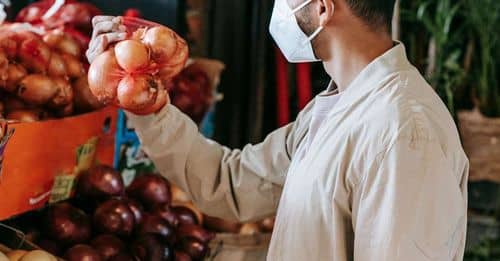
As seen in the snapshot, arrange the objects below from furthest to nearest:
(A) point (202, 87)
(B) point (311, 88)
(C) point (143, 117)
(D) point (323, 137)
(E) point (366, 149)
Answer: (B) point (311, 88) < (A) point (202, 87) < (C) point (143, 117) < (D) point (323, 137) < (E) point (366, 149)

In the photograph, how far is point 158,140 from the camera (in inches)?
65.0

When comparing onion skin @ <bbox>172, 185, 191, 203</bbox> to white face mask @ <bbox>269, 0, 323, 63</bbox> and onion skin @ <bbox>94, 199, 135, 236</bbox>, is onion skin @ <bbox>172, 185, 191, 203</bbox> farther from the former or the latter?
white face mask @ <bbox>269, 0, 323, 63</bbox>

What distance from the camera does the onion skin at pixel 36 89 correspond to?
155 centimetres

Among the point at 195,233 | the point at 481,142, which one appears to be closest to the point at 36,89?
the point at 195,233

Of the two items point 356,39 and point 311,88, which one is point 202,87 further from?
point 356,39

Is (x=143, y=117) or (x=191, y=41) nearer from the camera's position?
(x=143, y=117)

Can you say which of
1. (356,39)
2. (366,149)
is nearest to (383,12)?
(356,39)

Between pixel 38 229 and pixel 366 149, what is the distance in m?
0.79

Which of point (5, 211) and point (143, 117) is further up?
point (143, 117)

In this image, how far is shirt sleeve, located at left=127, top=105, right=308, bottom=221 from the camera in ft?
5.52

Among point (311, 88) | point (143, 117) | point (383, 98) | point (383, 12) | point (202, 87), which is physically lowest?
point (311, 88)

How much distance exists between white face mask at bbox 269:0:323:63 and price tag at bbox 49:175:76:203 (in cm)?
54

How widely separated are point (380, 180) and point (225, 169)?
543 millimetres

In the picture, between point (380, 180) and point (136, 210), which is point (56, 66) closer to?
point (136, 210)
